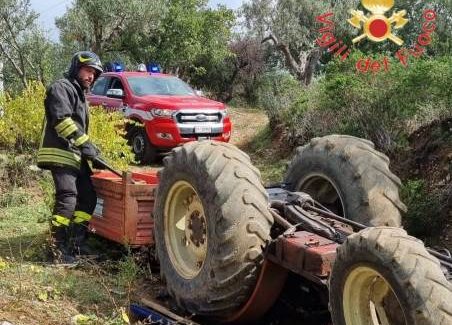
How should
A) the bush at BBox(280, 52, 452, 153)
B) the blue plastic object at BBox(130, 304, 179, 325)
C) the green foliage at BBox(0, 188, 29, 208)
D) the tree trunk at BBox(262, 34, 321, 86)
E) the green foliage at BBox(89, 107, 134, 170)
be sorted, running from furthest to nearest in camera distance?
the tree trunk at BBox(262, 34, 321, 86) → the bush at BBox(280, 52, 452, 153) → the green foliage at BBox(89, 107, 134, 170) → the green foliage at BBox(0, 188, 29, 208) → the blue plastic object at BBox(130, 304, 179, 325)

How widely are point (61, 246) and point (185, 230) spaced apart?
180cm

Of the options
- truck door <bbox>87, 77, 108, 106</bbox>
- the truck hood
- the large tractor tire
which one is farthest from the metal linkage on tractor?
truck door <bbox>87, 77, 108, 106</bbox>

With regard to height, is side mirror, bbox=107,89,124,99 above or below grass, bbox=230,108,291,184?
above

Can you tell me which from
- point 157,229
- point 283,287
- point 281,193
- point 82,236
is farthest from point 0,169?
point 283,287

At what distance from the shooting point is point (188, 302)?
182 inches

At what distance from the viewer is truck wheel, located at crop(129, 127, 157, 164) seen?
1301cm

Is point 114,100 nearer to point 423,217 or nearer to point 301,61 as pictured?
point 423,217

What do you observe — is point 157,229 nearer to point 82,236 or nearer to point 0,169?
point 82,236

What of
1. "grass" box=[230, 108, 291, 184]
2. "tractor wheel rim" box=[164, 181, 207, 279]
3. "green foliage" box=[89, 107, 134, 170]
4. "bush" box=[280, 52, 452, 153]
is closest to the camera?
"tractor wheel rim" box=[164, 181, 207, 279]

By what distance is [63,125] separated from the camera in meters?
6.07

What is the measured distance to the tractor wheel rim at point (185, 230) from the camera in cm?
480

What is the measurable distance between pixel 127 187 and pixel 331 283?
109 inches

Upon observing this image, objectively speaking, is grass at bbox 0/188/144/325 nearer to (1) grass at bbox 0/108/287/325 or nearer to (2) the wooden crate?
(1) grass at bbox 0/108/287/325

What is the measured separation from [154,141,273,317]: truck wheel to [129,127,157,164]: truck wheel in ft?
26.0
